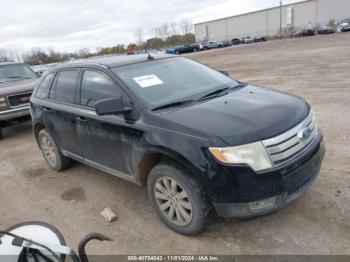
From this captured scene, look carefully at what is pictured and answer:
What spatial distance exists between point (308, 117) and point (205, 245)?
163 cm

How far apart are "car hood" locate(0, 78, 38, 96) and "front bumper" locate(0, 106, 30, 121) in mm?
420

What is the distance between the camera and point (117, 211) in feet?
12.0

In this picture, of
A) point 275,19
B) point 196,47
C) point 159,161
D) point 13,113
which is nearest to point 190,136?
point 159,161

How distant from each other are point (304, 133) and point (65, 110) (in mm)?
2991

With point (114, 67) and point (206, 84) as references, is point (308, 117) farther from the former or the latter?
point (114, 67)

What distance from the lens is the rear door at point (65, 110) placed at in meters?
4.09

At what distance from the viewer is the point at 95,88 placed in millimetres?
3748

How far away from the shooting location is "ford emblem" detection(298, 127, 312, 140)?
9.32 ft

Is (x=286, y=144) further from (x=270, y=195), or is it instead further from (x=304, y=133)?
(x=270, y=195)

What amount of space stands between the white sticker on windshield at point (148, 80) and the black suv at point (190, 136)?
14 millimetres

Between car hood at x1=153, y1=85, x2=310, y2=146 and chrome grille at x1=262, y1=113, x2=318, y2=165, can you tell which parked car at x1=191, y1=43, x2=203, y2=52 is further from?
chrome grille at x1=262, y1=113, x2=318, y2=165

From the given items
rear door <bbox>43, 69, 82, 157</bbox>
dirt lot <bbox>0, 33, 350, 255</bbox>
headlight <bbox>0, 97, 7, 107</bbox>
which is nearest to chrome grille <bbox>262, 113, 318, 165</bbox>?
dirt lot <bbox>0, 33, 350, 255</bbox>

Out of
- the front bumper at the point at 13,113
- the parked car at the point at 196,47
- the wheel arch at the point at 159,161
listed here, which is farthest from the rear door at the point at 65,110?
the parked car at the point at 196,47

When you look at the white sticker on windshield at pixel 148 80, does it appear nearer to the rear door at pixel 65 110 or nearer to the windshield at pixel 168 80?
the windshield at pixel 168 80
